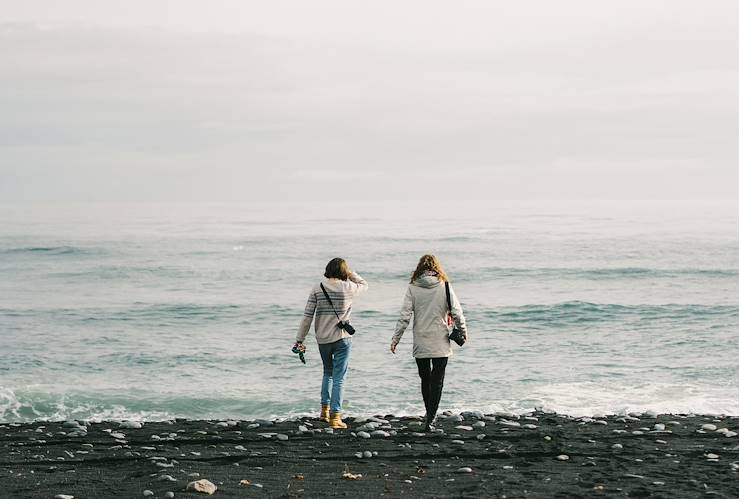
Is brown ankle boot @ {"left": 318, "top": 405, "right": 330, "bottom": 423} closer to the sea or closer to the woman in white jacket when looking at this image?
the woman in white jacket

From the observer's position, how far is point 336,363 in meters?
11.3

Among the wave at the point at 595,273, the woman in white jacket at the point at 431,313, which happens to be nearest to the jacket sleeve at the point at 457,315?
the woman in white jacket at the point at 431,313

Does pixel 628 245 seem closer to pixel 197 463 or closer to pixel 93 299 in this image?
pixel 93 299

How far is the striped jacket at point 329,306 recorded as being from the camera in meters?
11.0

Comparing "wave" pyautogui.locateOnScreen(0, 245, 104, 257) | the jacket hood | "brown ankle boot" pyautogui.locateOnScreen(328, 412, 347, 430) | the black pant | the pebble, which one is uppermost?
the jacket hood

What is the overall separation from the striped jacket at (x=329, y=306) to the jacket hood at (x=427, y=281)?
835 millimetres

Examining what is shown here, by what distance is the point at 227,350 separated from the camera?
76.8ft

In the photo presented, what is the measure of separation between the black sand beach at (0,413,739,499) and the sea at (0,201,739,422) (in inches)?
130

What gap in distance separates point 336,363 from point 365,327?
15629 millimetres

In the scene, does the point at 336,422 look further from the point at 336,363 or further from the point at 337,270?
the point at 337,270

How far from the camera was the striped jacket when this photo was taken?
11.0 metres

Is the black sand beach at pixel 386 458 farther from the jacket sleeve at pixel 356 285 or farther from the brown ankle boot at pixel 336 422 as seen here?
the jacket sleeve at pixel 356 285

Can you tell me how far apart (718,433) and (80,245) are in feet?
194

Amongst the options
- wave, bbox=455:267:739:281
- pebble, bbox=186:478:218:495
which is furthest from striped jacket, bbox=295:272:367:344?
wave, bbox=455:267:739:281
